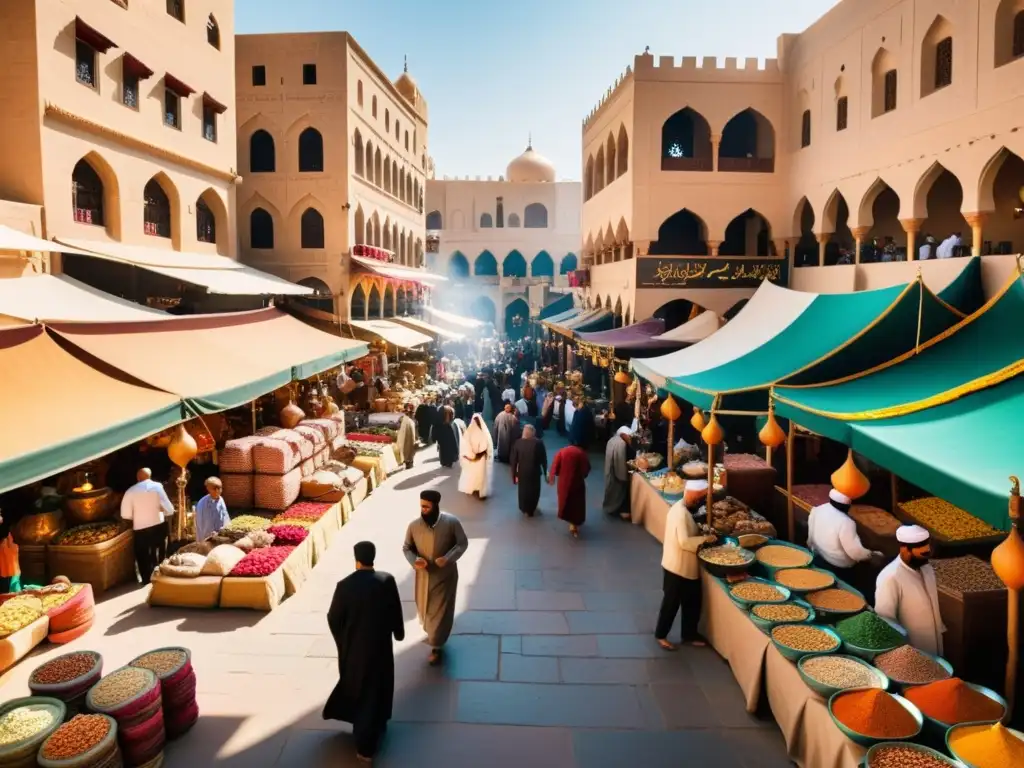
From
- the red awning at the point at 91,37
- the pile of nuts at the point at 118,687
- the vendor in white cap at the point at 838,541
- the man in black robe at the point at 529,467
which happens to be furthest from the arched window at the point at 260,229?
the vendor in white cap at the point at 838,541

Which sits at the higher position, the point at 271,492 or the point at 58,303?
the point at 58,303

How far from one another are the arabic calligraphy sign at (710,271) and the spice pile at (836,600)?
11.4 meters

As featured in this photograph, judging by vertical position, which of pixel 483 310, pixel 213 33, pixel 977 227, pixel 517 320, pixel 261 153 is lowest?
pixel 517 320

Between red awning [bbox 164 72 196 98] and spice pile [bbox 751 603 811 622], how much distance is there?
44.9 ft

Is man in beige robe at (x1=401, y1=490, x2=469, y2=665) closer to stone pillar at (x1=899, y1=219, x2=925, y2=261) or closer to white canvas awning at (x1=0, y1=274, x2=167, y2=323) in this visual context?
white canvas awning at (x1=0, y1=274, x2=167, y2=323)

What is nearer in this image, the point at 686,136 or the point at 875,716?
the point at 875,716

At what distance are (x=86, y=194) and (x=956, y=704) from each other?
13306 mm

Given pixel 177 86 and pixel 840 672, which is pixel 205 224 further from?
pixel 840 672

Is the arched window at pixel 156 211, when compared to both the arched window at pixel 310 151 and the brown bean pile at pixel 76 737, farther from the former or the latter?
the brown bean pile at pixel 76 737

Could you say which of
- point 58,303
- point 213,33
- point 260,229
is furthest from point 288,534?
point 260,229

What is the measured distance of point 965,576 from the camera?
18.1ft

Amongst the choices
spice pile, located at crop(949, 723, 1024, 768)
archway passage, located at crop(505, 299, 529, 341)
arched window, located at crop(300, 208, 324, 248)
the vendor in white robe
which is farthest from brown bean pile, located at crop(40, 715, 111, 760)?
archway passage, located at crop(505, 299, 529, 341)

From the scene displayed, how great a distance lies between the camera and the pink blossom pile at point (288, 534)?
25.6 feet

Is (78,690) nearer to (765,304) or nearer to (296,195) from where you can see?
(765,304)
